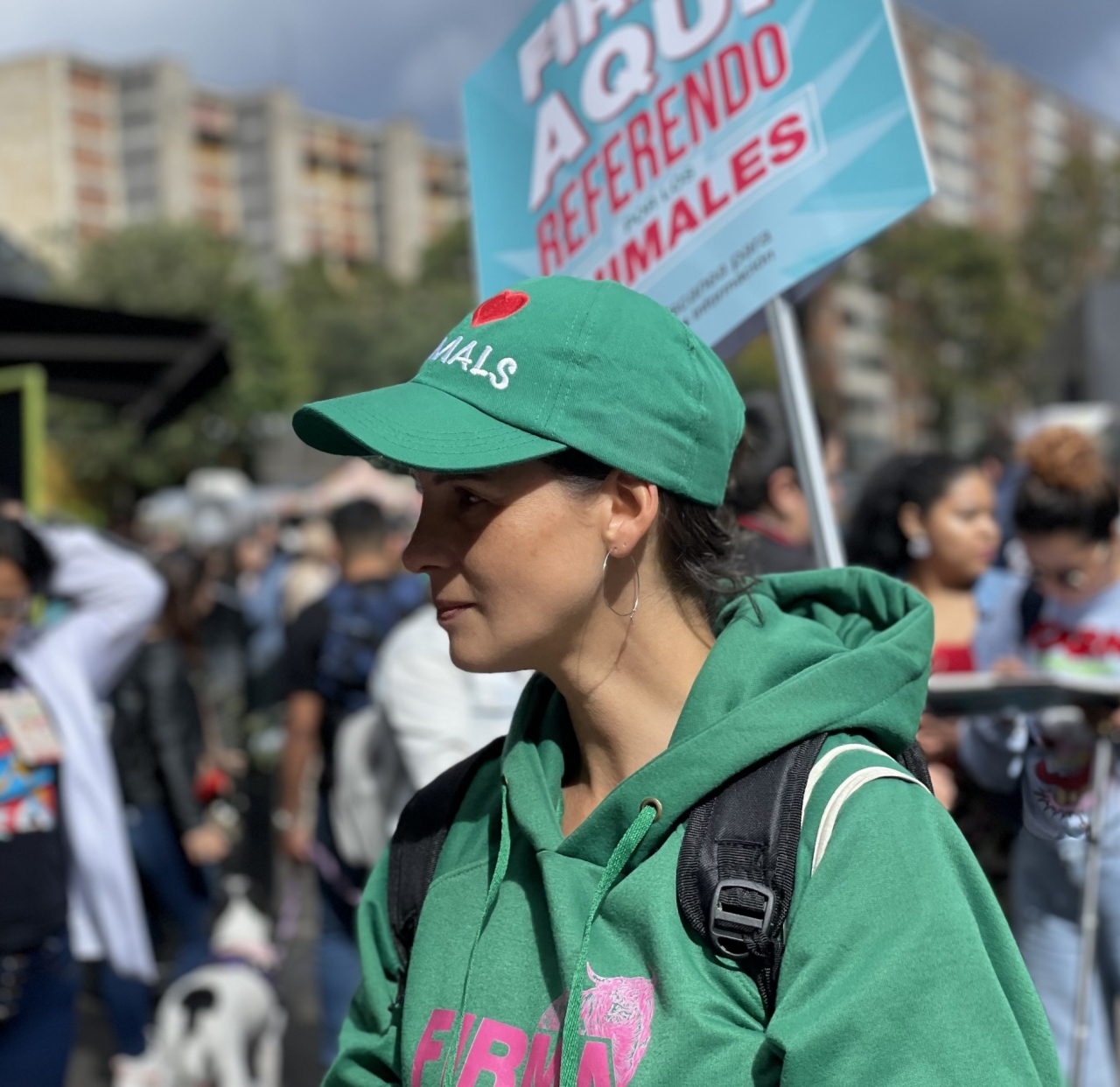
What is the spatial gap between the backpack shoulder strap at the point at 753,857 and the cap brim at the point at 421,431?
39cm

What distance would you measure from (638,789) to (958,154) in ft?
323

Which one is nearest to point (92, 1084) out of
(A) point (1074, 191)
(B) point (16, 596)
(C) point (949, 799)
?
(B) point (16, 596)

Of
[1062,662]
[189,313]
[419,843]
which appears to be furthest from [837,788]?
[189,313]

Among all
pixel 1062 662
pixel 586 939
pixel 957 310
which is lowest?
pixel 586 939

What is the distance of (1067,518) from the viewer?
332 cm

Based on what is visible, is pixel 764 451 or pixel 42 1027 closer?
pixel 42 1027

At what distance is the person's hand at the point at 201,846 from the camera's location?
5000mm

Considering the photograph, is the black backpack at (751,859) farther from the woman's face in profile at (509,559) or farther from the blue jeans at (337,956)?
the blue jeans at (337,956)

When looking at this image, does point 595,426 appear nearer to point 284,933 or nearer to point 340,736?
point 340,736

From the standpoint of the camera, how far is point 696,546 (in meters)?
1.56

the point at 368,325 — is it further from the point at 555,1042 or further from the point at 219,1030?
the point at 555,1042

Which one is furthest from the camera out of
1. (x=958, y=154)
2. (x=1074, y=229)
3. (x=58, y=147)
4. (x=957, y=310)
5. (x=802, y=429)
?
(x=958, y=154)

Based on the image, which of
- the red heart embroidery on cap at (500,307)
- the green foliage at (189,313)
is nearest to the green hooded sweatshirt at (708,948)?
the red heart embroidery on cap at (500,307)

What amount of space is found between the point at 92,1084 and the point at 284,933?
1263 mm
